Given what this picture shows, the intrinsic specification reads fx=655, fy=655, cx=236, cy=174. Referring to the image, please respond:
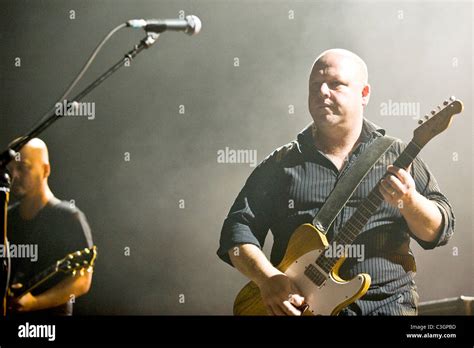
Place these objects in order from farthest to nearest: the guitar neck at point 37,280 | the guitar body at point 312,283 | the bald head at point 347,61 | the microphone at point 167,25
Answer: the bald head at point 347,61 < the guitar neck at point 37,280 < the guitar body at point 312,283 < the microphone at point 167,25

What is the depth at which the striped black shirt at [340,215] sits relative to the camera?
12.0 ft

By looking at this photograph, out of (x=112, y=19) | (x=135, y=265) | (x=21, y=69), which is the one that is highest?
(x=112, y=19)

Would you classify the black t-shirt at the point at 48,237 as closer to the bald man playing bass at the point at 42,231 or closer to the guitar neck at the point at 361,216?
the bald man playing bass at the point at 42,231

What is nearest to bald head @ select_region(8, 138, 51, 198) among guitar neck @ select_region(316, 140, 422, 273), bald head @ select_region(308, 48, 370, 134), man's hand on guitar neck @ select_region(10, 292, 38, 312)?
man's hand on guitar neck @ select_region(10, 292, 38, 312)

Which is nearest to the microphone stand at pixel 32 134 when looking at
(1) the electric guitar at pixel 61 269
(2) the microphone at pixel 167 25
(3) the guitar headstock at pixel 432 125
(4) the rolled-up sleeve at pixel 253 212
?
(2) the microphone at pixel 167 25

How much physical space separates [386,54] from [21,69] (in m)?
2.14

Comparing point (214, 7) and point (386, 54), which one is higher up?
point (214, 7)

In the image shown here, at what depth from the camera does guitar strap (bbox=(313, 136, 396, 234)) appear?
3.65 meters

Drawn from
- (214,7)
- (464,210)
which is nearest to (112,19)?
(214,7)

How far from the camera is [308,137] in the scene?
3.80 m

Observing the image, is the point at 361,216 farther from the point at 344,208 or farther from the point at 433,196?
the point at 433,196

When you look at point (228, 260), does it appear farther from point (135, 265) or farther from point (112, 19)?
point (112, 19)

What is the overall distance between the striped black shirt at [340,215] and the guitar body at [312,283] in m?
0.05

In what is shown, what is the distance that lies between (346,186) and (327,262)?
0.44 meters
